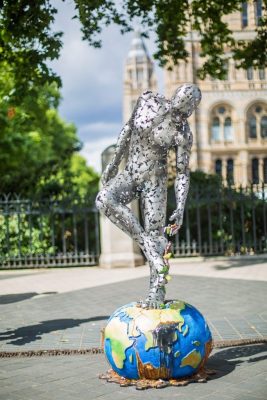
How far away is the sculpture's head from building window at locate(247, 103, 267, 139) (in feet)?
155

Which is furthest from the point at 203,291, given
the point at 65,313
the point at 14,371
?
the point at 14,371

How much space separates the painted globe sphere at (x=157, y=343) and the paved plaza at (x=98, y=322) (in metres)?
0.16

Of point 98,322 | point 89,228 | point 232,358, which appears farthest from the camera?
point 89,228

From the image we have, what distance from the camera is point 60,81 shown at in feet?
39.5

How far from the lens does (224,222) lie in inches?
602

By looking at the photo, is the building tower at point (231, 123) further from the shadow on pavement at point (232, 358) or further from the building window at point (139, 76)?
the shadow on pavement at point (232, 358)

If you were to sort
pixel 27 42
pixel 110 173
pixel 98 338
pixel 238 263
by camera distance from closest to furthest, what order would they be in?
pixel 110 173
pixel 98 338
pixel 27 42
pixel 238 263

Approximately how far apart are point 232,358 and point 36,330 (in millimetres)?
2812

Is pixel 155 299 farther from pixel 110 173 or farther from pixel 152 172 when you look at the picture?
pixel 110 173

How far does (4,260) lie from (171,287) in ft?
20.6

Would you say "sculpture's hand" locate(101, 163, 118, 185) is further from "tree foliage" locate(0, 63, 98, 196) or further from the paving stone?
"tree foliage" locate(0, 63, 98, 196)

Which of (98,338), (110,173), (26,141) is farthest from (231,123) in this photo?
(110,173)

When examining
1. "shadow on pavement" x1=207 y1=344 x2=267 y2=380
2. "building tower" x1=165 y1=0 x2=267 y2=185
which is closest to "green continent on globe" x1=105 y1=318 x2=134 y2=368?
"shadow on pavement" x1=207 y1=344 x2=267 y2=380

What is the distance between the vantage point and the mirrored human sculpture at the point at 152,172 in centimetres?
428
